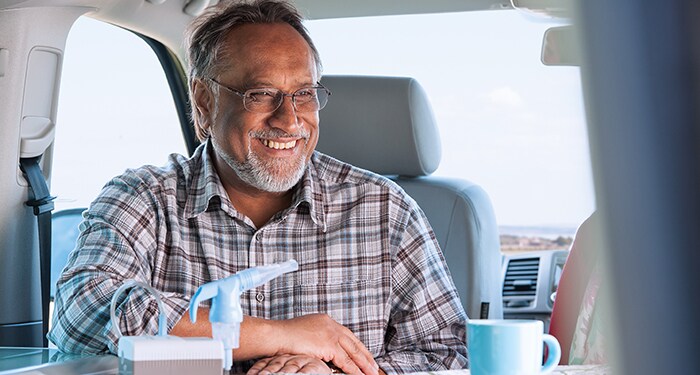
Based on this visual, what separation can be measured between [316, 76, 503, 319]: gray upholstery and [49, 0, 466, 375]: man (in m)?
0.23

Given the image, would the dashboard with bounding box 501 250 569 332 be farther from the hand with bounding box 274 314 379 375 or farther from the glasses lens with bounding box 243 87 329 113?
the hand with bounding box 274 314 379 375

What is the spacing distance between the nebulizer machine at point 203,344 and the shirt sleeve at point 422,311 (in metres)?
0.80

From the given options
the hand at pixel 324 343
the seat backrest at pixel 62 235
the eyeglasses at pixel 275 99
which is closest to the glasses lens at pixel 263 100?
the eyeglasses at pixel 275 99

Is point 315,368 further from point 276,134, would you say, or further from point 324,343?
point 276,134

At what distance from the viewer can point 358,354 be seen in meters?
1.62

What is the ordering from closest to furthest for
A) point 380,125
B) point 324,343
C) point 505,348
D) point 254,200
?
point 505,348 < point 324,343 < point 254,200 < point 380,125

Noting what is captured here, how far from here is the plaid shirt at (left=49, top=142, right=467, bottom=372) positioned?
1.81 metres

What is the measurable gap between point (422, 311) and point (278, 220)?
34 cm

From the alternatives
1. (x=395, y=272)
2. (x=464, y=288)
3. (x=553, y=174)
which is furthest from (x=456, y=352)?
(x=553, y=174)

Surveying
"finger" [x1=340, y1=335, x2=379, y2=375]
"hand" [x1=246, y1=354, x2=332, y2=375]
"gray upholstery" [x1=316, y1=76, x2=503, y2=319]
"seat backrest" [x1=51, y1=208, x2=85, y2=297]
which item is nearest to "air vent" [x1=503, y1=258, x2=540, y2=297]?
"gray upholstery" [x1=316, y1=76, x2=503, y2=319]

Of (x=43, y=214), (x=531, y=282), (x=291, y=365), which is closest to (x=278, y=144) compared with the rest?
(x=291, y=365)

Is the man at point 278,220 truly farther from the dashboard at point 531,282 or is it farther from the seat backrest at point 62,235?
the dashboard at point 531,282

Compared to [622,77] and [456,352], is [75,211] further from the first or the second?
[622,77]

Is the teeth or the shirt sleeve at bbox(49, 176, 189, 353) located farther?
the teeth
